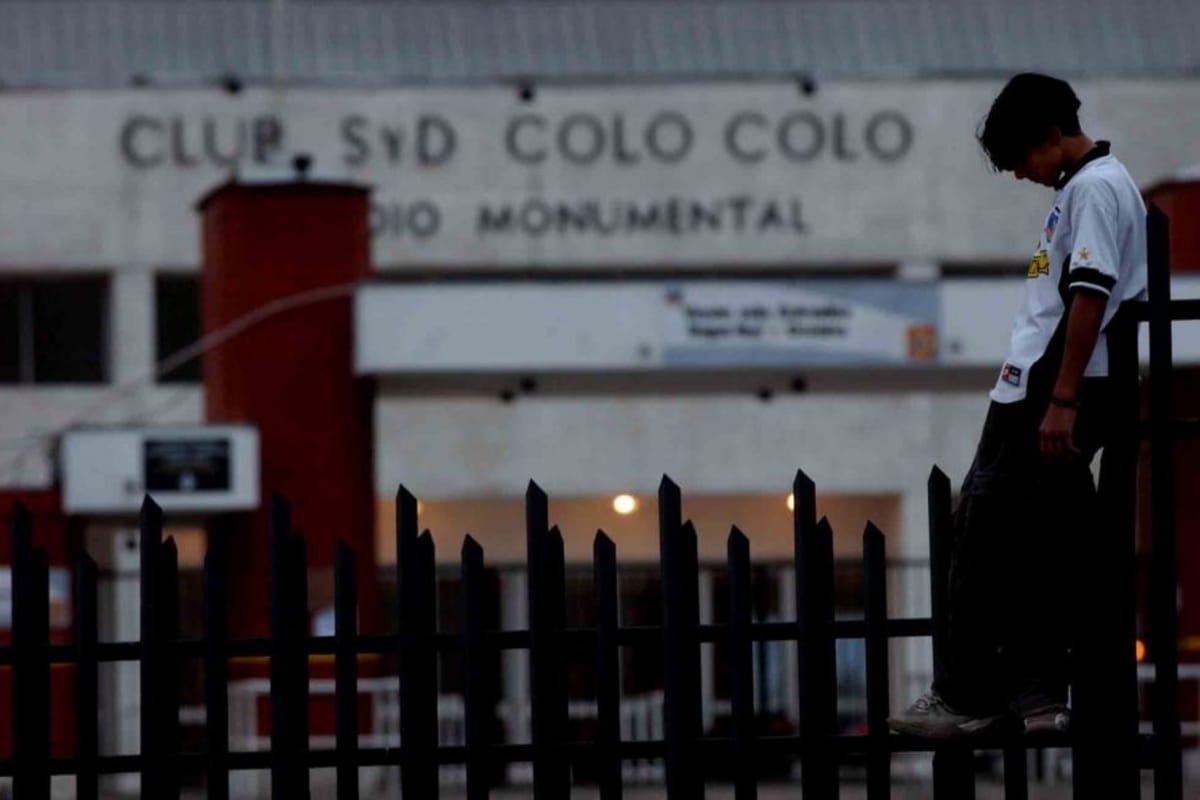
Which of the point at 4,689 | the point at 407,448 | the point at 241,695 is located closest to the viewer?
the point at 4,689

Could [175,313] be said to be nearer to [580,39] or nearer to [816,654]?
[580,39]

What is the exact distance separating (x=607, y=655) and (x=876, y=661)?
0.69 metres

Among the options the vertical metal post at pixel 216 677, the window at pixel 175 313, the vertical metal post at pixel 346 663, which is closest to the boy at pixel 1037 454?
the vertical metal post at pixel 346 663

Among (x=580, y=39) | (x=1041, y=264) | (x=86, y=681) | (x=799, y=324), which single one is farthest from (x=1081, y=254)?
(x=580, y=39)

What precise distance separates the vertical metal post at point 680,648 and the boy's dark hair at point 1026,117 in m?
1.14

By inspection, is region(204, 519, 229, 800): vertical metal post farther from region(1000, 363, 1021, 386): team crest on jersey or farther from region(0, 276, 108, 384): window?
region(0, 276, 108, 384): window

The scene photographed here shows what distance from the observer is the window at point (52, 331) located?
109ft

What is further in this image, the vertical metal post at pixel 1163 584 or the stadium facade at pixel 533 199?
the stadium facade at pixel 533 199

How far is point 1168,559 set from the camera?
6.71m

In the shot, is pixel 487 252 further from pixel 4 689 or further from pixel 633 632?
pixel 633 632

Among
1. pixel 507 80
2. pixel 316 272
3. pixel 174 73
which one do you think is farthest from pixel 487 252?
pixel 316 272

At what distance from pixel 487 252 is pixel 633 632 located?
2695 cm

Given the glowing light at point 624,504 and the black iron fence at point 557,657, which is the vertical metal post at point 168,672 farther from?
the glowing light at point 624,504

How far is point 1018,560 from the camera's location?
6.63 m
